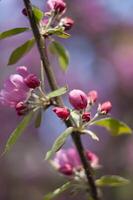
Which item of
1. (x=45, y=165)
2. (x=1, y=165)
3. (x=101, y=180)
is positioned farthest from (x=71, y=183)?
(x=45, y=165)

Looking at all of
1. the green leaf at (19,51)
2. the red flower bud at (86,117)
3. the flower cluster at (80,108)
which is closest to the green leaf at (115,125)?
the flower cluster at (80,108)

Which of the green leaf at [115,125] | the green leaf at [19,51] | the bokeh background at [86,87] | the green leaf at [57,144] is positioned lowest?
the bokeh background at [86,87]

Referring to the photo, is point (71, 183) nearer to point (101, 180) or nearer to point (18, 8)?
point (101, 180)

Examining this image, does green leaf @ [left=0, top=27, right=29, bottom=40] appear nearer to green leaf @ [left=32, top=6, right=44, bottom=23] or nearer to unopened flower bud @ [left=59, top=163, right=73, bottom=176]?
green leaf @ [left=32, top=6, right=44, bottom=23]

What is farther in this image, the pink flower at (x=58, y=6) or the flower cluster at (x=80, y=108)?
the pink flower at (x=58, y=6)

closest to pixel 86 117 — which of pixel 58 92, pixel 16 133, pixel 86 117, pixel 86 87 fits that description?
pixel 86 117

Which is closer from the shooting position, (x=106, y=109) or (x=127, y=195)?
(x=106, y=109)

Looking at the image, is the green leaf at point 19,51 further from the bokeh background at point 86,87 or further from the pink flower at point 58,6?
the bokeh background at point 86,87
